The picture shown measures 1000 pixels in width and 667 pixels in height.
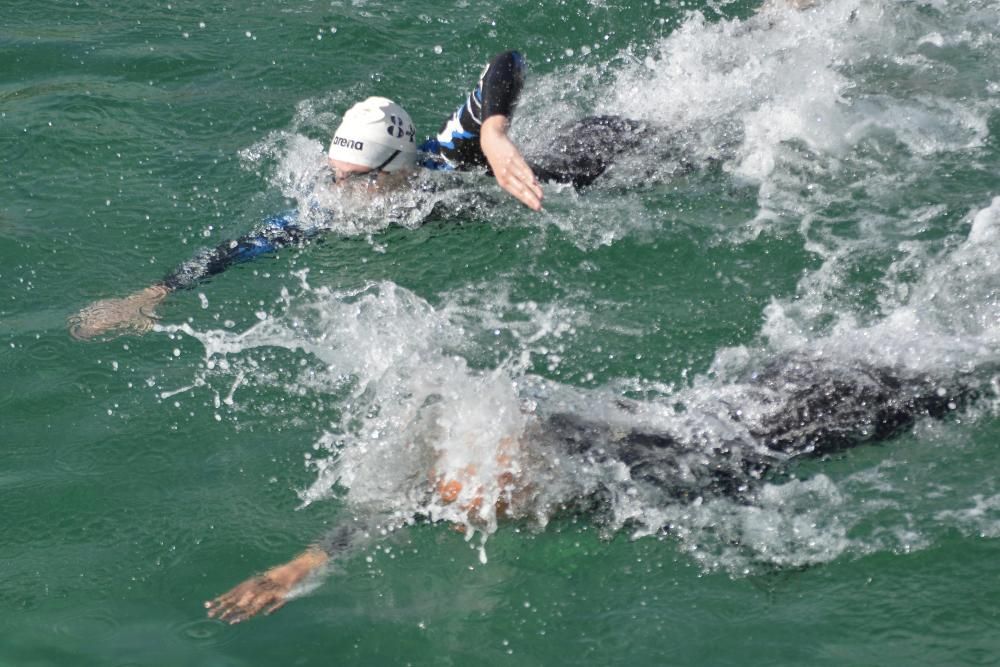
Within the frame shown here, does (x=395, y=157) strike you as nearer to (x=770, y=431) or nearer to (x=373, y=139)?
(x=373, y=139)

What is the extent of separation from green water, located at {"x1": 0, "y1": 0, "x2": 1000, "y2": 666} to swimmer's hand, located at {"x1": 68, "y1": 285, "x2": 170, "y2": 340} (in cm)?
7

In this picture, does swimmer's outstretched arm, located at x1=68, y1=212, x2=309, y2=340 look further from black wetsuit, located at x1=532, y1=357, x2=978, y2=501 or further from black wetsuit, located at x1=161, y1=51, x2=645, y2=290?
black wetsuit, located at x1=532, y1=357, x2=978, y2=501

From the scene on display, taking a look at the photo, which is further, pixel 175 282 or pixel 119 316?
pixel 175 282

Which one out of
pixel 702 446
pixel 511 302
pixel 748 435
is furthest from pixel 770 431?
pixel 511 302

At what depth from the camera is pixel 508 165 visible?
5852 millimetres

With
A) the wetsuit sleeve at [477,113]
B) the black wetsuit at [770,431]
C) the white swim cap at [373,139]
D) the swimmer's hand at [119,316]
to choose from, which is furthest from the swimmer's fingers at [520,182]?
the swimmer's hand at [119,316]

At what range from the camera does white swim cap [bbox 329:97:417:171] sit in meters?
6.85

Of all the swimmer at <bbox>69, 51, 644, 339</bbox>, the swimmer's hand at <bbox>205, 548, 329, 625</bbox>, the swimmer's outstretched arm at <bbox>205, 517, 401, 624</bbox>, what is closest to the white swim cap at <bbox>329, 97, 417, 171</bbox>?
the swimmer at <bbox>69, 51, 644, 339</bbox>

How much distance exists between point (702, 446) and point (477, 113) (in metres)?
2.76

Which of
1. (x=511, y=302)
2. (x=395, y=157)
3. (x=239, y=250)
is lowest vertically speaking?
(x=511, y=302)

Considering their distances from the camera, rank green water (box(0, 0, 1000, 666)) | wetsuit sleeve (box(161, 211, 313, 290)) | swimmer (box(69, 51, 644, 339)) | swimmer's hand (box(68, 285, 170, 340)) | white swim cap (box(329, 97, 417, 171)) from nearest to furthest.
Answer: green water (box(0, 0, 1000, 666))
swimmer's hand (box(68, 285, 170, 340))
swimmer (box(69, 51, 644, 339))
wetsuit sleeve (box(161, 211, 313, 290))
white swim cap (box(329, 97, 417, 171))

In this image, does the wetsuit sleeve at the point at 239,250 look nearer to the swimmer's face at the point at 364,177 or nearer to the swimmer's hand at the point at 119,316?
the swimmer's hand at the point at 119,316

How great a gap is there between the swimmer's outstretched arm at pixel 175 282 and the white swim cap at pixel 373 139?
55 centimetres

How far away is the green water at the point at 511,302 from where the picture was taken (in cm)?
456
